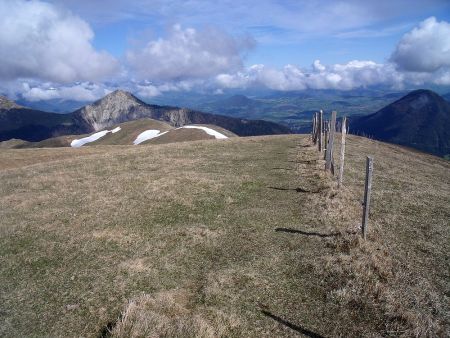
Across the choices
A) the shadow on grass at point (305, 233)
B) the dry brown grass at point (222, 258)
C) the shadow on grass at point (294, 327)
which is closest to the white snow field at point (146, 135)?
the dry brown grass at point (222, 258)

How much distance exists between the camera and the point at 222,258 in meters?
15.2

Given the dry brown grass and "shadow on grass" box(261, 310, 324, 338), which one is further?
the dry brown grass

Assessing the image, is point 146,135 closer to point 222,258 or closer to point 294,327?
point 222,258

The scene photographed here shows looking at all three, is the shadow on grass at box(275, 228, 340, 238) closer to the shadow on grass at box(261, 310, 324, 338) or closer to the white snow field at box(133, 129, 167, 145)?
the shadow on grass at box(261, 310, 324, 338)

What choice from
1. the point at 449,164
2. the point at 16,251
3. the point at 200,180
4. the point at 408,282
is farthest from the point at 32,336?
the point at 449,164

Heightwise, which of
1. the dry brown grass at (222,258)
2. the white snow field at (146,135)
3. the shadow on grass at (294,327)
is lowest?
the white snow field at (146,135)

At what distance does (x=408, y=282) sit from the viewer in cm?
1306

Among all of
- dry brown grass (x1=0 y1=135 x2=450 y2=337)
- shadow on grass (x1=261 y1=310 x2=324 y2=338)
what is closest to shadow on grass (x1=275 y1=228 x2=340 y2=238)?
dry brown grass (x1=0 y1=135 x2=450 y2=337)

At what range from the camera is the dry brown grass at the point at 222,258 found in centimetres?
1100

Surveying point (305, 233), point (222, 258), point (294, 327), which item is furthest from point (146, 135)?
point (294, 327)

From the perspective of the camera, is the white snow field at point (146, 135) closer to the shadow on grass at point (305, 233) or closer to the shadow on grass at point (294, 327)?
the shadow on grass at point (305, 233)

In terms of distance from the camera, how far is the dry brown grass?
11.0 meters

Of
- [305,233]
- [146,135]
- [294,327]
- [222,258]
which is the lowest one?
[146,135]

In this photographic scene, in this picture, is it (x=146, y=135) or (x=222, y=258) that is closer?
(x=222, y=258)
